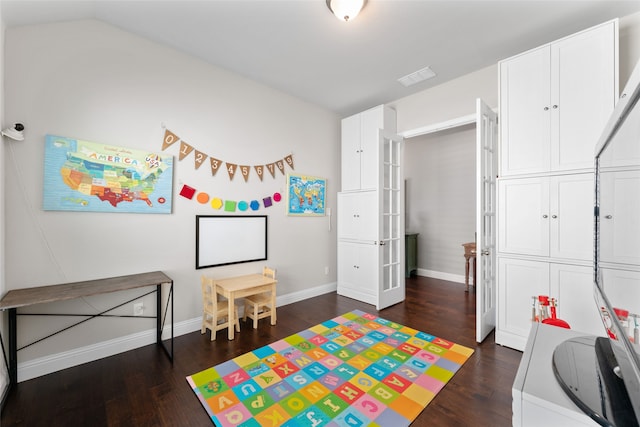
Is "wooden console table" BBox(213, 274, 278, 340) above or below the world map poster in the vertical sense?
below

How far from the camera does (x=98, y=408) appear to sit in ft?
5.57

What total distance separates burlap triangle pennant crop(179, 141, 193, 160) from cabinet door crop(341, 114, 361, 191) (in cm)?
214

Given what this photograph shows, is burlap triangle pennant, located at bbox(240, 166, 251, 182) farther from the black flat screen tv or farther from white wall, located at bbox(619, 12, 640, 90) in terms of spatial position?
white wall, located at bbox(619, 12, 640, 90)

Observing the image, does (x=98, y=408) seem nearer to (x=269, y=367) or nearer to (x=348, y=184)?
(x=269, y=367)

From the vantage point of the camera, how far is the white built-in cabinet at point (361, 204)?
3.57m

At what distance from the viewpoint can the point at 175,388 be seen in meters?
1.89

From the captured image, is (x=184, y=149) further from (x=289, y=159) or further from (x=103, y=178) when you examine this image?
(x=289, y=159)

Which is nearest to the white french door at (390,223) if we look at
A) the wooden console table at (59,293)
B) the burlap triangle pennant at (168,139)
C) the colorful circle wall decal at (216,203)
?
the colorful circle wall decal at (216,203)

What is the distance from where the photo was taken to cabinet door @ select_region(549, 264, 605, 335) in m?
2.03

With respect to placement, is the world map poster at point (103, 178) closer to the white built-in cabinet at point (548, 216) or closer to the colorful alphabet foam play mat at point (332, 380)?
the colorful alphabet foam play mat at point (332, 380)

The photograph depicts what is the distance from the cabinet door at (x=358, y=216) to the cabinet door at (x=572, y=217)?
1.68 metres

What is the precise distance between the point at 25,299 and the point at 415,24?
3.49m

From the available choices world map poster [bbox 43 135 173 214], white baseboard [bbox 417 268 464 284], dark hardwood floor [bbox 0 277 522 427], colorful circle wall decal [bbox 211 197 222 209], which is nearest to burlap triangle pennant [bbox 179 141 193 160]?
world map poster [bbox 43 135 173 214]

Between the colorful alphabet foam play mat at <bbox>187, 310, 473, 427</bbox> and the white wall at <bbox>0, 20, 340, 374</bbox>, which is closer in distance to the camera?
the colorful alphabet foam play mat at <bbox>187, 310, 473, 427</bbox>
